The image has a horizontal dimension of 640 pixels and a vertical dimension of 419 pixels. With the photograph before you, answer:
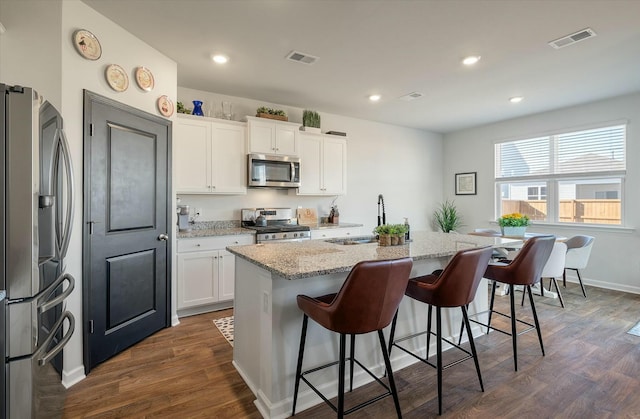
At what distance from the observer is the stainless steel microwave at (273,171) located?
4020 millimetres

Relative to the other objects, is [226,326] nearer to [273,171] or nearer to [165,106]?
[273,171]

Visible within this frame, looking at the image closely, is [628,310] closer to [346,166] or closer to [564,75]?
[564,75]

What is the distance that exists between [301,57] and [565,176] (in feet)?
14.3

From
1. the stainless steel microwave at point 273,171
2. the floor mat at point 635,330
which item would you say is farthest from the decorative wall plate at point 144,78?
the floor mat at point 635,330

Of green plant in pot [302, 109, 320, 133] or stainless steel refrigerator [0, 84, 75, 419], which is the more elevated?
green plant in pot [302, 109, 320, 133]

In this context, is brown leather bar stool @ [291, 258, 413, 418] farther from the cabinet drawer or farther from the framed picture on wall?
the framed picture on wall

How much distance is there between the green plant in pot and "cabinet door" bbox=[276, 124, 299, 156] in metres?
0.29

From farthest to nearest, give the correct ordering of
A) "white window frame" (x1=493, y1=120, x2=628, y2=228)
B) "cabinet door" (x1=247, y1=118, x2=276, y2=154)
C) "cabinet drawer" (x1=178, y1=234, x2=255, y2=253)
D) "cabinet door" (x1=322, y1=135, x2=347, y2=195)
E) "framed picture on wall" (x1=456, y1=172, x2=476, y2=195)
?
"framed picture on wall" (x1=456, y1=172, x2=476, y2=195) < "cabinet door" (x1=322, y1=135, x2=347, y2=195) < "white window frame" (x1=493, y1=120, x2=628, y2=228) < "cabinet door" (x1=247, y1=118, x2=276, y2=154) < "cabinet drawer" (x1=178, y1=234, x2=255, y2=253)

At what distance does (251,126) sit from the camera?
399cm

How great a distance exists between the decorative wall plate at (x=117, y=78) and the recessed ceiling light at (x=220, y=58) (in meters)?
0.83

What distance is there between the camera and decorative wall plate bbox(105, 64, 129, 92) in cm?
252

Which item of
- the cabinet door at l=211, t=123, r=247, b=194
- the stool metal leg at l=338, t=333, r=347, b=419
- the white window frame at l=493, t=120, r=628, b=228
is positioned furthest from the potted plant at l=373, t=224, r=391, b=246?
the white window frame at l=493, t=120, r=628, b=228

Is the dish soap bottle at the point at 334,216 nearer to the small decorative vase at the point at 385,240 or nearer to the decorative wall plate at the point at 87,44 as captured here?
the small decorative vase at the point at 385,240

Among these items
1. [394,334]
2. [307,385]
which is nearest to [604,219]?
[394,334]
